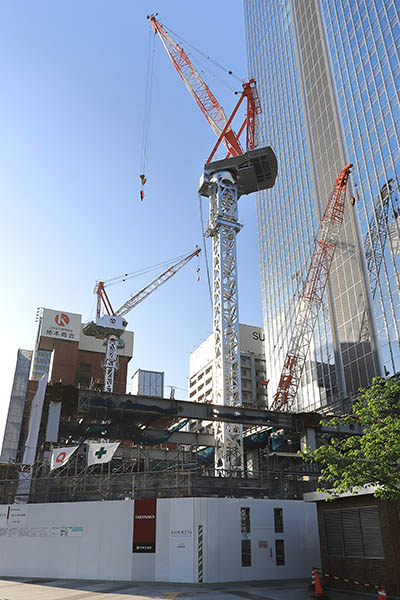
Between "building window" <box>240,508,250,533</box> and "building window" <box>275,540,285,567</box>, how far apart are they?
5.70ft

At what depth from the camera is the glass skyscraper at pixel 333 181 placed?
5669cm

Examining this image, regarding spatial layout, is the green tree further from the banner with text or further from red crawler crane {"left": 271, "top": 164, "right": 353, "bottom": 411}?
red crawler crane {"left": 271, "top": 164, "right": 353, "bottom": 411}

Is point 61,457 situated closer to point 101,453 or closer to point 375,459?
point 101,453

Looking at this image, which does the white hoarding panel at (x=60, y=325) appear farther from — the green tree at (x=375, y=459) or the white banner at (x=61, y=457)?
the green tree at (x=375, y=459)

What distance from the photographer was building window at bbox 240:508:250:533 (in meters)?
22.6

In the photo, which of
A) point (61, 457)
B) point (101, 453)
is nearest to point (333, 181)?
point (101, 453)

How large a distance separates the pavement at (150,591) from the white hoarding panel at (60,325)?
300ft

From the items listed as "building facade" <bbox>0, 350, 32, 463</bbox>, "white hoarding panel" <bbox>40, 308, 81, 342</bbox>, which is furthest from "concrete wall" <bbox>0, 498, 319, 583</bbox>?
"white hoarding panel" <bbox>40, 308, 81, 342</bbox>

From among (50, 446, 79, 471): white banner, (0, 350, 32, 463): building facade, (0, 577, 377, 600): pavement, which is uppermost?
(0, 350, 32, 463): building facade

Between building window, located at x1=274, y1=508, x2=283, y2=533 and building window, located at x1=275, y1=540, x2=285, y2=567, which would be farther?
building window, located at x1=274, y1=508, x2=283, y2=533

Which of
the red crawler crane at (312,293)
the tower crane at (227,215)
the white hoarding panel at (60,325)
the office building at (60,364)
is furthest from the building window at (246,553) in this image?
the white hoarding panel at (60,325)

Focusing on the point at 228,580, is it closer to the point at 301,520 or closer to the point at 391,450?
the point at 301,520

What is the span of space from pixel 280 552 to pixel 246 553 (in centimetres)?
192

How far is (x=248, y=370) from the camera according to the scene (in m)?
120
